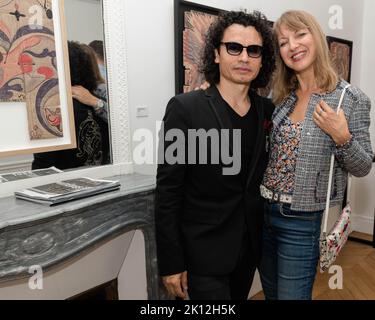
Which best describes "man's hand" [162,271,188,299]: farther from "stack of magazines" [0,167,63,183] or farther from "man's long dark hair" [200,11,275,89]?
"man's long dark hair" [200,11,275,89]

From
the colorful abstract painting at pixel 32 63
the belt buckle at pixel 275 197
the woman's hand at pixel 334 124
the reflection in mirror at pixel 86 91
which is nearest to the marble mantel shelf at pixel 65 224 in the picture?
the reflection in mirror at pixel 86 91

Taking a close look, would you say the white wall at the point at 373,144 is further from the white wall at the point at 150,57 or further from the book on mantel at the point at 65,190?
the book on mantel at the point at 65,190

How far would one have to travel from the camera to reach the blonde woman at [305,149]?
55.4 inches

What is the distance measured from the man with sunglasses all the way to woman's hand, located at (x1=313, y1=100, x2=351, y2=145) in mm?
243

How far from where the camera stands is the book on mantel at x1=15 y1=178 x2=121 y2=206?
4.61 ft

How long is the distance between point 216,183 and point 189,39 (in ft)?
3.54

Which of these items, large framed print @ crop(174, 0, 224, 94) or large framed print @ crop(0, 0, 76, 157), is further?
large framed print @ crop(174, 0, 224, 94)

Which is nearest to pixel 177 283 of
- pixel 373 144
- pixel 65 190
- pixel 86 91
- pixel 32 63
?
pixel 65 190

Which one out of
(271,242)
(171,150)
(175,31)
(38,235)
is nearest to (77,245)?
(38,235)

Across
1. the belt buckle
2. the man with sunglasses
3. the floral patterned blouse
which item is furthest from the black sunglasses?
the belt buckle

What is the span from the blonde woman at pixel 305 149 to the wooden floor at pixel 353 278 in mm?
1440
